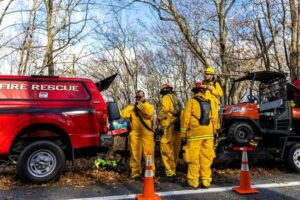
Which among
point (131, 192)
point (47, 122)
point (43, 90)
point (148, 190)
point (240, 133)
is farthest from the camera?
point (240, 133)

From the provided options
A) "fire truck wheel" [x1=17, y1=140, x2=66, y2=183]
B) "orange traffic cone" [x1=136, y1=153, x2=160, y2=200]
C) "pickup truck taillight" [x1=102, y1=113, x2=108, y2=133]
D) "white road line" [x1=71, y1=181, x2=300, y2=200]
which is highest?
"pickup truck taillight" [x1=102, y1=113, x2=108, y2=133]

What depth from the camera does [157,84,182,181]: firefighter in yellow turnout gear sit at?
791 centimetres

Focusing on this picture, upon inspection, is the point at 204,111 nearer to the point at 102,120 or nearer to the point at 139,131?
the point at 139,131

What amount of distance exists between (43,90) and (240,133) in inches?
178

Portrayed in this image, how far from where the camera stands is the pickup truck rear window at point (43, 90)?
7.14 m

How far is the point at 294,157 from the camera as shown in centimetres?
870

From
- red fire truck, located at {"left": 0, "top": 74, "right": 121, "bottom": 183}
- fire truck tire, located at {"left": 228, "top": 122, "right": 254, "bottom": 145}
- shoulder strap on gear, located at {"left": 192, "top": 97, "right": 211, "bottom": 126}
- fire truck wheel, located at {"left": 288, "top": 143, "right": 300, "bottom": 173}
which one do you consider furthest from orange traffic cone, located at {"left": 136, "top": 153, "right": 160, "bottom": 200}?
fire truck wheel, located at {"left": 288, "top": 143, "right": 300, "bottom": 173}

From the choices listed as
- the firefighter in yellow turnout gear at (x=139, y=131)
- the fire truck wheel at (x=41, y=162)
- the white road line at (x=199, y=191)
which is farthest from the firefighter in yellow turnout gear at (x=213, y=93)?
the fire truck wheel at (x=41, y=162)

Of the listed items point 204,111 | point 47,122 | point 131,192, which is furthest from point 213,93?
point 47,122

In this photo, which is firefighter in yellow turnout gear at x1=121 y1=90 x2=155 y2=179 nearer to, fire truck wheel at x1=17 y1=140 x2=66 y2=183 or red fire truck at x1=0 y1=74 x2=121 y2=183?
red fire truck at x1=0 y1=74 x2=121 y2=183

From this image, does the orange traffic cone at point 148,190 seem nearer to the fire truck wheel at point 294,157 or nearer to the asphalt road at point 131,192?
the asphalt road at point 131,192

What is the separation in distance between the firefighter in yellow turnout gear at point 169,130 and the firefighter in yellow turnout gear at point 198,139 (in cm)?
96

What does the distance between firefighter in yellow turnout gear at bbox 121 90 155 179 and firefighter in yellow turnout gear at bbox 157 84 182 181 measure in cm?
28

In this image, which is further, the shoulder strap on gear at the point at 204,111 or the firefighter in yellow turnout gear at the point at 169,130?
the firefighter in yellow turnout gear at the point at 169,130
